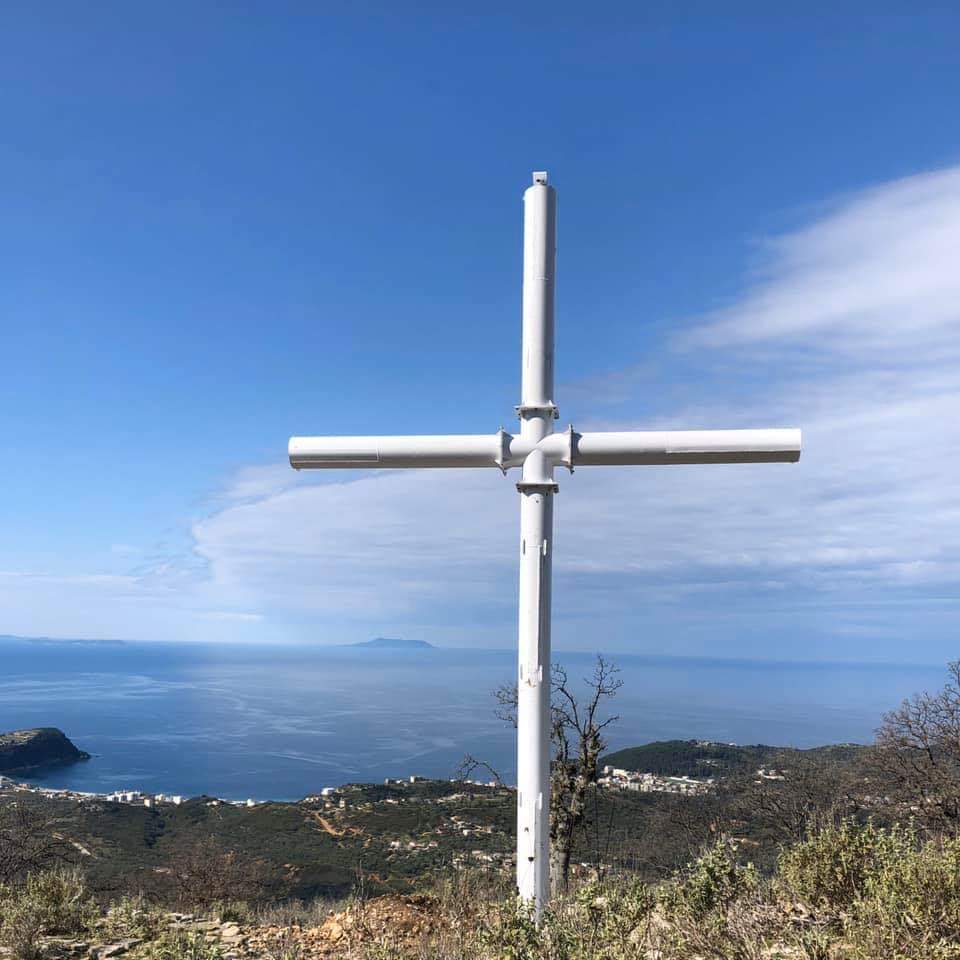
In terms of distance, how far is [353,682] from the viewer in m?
169

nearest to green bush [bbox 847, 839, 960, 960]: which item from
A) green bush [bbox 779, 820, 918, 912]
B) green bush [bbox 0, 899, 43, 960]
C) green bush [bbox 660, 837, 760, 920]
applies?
green bush [bbox 779, 820, 918, 912]

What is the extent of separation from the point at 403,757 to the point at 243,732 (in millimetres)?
32528

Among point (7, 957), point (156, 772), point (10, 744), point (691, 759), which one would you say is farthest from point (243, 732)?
point (7, 957)

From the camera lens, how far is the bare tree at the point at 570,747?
7.91 meters

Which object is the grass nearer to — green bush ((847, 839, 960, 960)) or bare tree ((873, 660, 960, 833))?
green bush ((847, 839, 960, 960))

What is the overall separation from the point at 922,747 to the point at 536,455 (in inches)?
542

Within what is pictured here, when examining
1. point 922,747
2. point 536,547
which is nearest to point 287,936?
→ point 536,547

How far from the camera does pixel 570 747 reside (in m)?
8.84

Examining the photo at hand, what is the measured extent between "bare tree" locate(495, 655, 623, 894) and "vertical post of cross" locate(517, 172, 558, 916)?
110 inches

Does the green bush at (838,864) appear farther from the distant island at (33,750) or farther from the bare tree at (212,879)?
the distant island at (33,750)

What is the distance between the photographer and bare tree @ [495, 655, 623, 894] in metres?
7.91

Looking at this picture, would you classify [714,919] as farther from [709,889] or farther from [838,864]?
[838,864]

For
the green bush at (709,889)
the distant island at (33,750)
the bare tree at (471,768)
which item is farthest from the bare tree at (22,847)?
the distant island at (33,750)

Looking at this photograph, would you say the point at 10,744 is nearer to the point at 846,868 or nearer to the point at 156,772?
the point at 156,772
